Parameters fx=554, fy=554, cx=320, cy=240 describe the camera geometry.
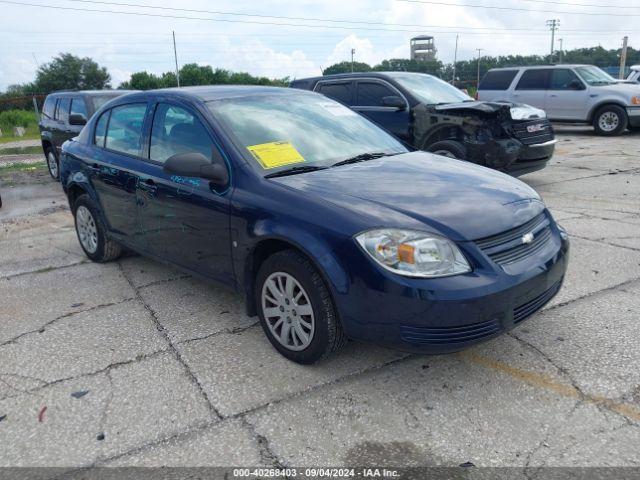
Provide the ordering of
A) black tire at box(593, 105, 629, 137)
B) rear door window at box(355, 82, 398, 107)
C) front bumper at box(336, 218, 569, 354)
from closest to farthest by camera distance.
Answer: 1. front bumper at box(336, 218, 569, 354)
2. rear door window at box(355, 82, 398, 107)
3. black tire at box(593, 105, 629, 137)

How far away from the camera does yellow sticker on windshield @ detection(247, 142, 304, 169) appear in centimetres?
356

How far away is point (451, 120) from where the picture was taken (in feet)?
25.5

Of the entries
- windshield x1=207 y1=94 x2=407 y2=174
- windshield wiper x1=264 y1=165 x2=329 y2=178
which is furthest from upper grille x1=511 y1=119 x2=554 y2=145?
windshield wiper x1=264 y1=165 x2=329 y2=178

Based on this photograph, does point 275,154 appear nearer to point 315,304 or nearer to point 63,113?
point 315,304

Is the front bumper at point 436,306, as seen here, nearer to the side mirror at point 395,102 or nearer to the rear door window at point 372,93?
the side mirror at point 395,102

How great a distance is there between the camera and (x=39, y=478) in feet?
8.21

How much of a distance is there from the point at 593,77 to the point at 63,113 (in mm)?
13045

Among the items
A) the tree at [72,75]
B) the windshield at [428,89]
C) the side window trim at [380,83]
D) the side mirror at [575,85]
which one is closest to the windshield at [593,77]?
the side mirror at [575,85]

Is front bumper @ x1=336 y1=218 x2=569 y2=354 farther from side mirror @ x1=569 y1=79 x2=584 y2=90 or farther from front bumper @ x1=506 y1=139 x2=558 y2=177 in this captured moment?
side mirror @ x1=569 y1=79 x2=584 y2=90

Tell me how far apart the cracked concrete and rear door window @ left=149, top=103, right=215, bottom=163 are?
120 cm

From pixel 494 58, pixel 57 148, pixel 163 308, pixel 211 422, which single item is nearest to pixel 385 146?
pixel 163 308

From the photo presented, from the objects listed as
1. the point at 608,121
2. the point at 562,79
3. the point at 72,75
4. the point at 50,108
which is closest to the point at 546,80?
the point at 562,79

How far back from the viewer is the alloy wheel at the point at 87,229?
5.39 meters

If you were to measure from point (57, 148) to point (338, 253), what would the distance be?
9506 mm
